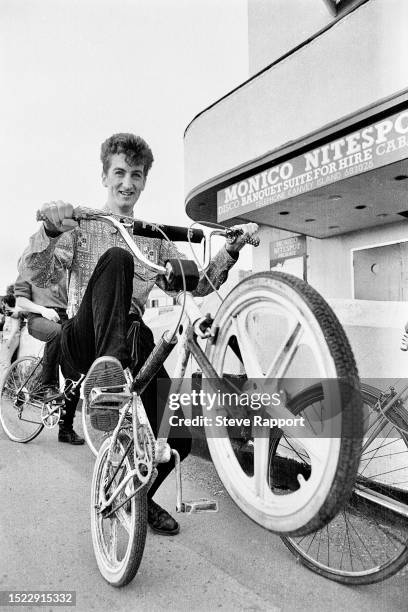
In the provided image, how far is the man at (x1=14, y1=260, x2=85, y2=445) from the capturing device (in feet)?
13.1

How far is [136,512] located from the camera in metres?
1.71

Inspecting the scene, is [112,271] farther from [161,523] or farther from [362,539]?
[362,539]

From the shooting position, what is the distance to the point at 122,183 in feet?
7.63

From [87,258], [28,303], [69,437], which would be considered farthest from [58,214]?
[69,437]

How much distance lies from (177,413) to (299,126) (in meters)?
6.82

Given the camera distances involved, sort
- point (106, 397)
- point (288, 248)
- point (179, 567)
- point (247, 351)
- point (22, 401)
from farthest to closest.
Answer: point (288, 248) → point (22, 401) → point (179, 567) → point (106, 397) → point (247, 351)

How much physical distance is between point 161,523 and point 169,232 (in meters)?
1.46

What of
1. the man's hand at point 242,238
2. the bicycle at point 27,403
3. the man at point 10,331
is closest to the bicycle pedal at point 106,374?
the man's hand at point 242,238

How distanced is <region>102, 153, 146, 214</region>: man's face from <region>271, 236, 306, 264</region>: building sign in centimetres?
856

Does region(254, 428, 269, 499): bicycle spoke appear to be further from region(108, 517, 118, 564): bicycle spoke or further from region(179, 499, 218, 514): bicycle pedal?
region(108, 517, 118, 564): bicycle spoke

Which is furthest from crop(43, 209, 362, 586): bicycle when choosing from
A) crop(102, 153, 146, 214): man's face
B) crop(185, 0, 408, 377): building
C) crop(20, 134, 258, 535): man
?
crop(185, 0, 408, 377): building

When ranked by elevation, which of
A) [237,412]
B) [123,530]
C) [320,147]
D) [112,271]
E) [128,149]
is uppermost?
[320,147]

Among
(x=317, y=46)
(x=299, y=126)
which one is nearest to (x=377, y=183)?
(x=299, y=126)

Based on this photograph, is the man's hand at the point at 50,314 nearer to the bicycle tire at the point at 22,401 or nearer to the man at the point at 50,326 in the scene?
the man at the point at 50,326
